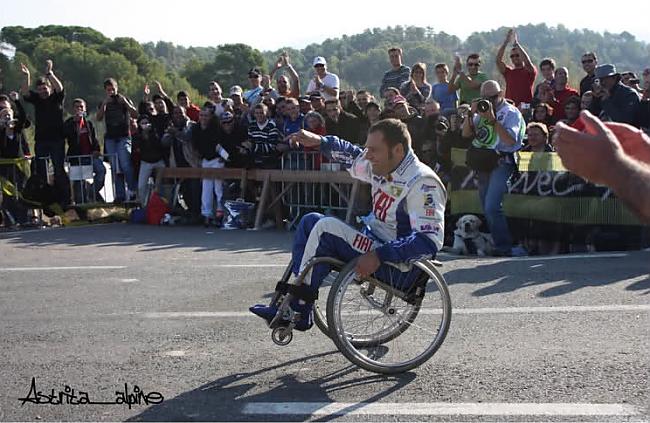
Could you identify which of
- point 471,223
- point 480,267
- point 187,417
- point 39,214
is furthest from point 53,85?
point 187,417

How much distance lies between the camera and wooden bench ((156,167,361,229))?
14062 mm

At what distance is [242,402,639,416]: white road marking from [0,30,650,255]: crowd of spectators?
255 inches

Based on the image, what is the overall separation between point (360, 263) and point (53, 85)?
35.3ft

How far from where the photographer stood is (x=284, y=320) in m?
6.49

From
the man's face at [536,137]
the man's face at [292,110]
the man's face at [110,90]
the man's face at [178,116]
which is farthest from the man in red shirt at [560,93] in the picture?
the man's face at [110,90]

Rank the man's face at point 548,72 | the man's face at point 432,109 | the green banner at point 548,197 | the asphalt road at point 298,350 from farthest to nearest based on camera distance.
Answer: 1. the man's face at point 548,72
2. the man's face at point 432,109
3. the green banner at point 548,197
4. the asphalt road at point 298,350

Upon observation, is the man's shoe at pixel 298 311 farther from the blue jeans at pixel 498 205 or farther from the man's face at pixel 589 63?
the man's face at pixel 589 63

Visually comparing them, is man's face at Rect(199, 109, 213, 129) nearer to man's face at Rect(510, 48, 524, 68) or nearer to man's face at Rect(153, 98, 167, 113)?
man's face at Rect(153, 98, 167, 113)

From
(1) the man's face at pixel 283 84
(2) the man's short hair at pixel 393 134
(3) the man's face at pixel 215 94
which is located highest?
(1) the man's face at pixel 283 84

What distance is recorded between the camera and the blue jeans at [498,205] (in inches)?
457

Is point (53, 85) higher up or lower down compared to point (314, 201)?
higher up

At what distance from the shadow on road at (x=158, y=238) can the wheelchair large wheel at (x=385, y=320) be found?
4.97 meters

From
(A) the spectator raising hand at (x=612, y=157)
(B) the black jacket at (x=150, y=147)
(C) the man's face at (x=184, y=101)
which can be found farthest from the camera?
(C) the man's face at (x=184, y=101)

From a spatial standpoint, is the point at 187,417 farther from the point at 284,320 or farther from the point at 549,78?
the point at 549,78
